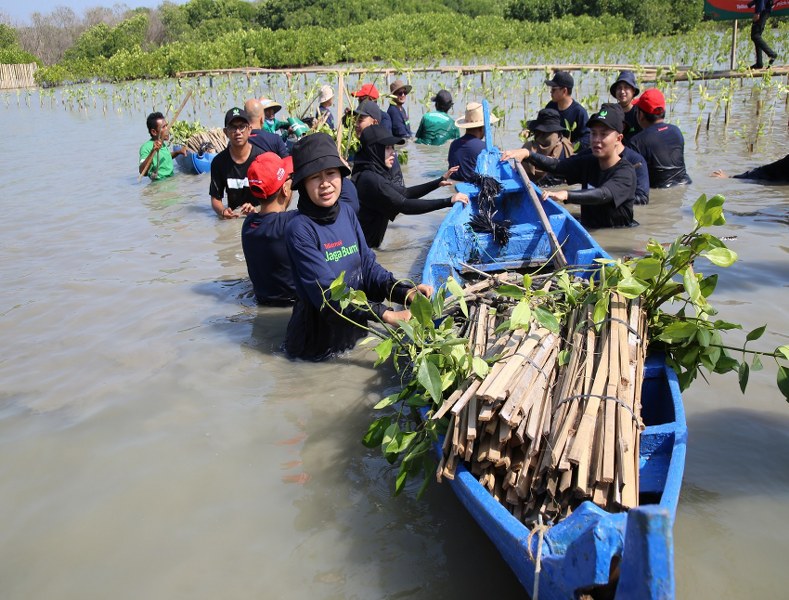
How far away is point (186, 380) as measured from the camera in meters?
4.77

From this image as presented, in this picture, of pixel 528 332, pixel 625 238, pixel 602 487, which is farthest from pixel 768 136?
pixel 602 487

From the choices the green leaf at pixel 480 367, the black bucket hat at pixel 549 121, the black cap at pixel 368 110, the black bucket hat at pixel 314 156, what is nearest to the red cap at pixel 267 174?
the black bucket hat at pixel 314 156

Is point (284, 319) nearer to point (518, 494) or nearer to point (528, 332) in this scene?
point (528, 332)

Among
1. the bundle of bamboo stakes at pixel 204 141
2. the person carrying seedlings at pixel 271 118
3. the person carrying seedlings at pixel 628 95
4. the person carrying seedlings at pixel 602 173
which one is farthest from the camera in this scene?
the bundle of bamboo stakes at pixel 204 141

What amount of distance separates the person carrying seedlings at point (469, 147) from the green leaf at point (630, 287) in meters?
4.27

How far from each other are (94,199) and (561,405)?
30.4ft

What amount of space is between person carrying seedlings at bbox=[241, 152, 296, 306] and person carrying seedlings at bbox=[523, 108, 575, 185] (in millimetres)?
3580

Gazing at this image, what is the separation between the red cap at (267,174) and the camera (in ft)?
15.9

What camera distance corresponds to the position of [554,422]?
8.96ft

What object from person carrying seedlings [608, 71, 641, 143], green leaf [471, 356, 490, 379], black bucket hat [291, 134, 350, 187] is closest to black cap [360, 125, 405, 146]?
black bucket hat [291, 134, 350, 187]

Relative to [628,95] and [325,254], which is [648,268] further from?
[628,95]

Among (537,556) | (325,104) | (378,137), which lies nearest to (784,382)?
(537,556)

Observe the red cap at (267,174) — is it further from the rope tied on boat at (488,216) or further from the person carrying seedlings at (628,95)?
the person carrying seedlings at (628,95)

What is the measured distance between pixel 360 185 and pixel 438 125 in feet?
20.6
